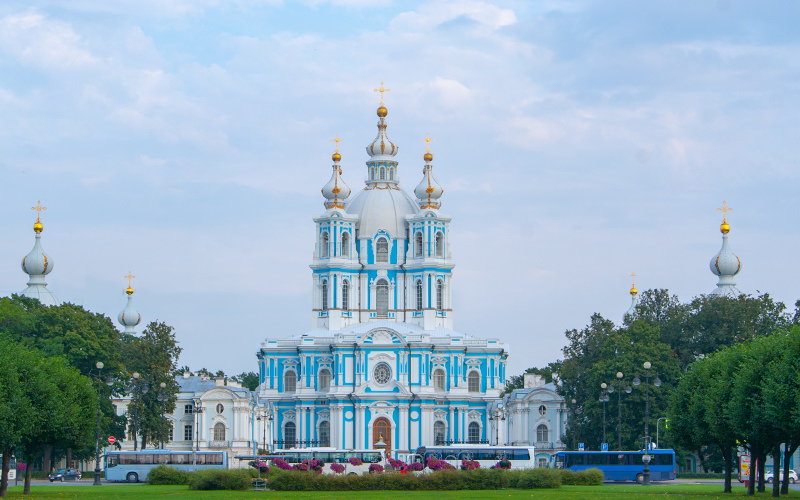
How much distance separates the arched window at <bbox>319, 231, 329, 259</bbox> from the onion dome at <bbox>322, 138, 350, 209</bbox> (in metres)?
2.31

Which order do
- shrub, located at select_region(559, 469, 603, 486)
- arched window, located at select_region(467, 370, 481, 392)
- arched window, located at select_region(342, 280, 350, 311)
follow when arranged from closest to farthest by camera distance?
shrub, located at select_region(559, 469, 603, 486), arched window, located at select_region(467, 370, 481, 392), arched window, located at select_region(342, 280, 350, 311)

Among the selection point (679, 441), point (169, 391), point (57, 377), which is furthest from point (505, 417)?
point (57, 377)

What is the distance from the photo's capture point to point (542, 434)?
310ft

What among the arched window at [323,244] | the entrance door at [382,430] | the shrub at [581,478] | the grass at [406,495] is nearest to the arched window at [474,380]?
the entrance door at [382,430]

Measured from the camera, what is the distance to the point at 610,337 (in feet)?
271

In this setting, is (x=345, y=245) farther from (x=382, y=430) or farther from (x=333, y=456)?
(x=333, y=456)

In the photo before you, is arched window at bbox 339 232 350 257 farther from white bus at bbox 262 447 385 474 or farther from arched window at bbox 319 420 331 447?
white bus at bbox 262 447 385 474

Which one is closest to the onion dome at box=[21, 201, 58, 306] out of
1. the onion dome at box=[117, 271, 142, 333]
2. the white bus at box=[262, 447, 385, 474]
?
the onion dome at box=[117, 271, 142, 333]

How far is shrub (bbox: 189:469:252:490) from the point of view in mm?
51000

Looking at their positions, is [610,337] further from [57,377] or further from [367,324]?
[57,377]

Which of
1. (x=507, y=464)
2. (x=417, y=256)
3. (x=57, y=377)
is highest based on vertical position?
(x=417, y=256)

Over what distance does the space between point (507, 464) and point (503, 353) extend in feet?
110

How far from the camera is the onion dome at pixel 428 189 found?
328ft

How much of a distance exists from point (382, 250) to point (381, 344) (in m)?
10.5
